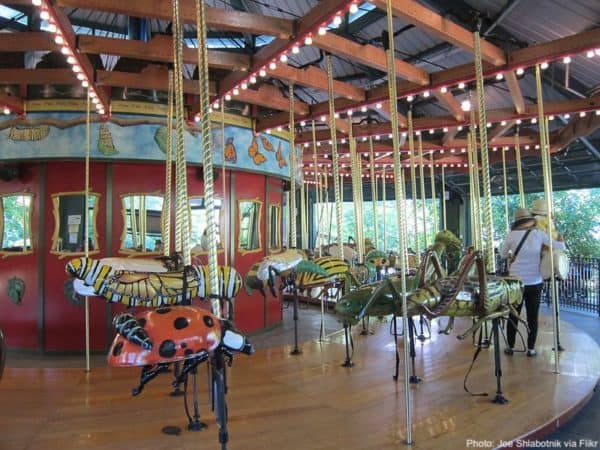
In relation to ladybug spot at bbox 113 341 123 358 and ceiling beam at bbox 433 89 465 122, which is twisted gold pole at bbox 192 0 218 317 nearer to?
ladybug spot at bbox 113 341 123 358

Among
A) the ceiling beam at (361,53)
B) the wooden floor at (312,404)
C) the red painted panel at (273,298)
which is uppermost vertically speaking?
the ceiling beam at (361,53)

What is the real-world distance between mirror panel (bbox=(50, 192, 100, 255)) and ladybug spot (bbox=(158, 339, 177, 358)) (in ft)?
15.6

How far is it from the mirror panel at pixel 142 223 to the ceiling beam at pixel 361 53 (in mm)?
3191

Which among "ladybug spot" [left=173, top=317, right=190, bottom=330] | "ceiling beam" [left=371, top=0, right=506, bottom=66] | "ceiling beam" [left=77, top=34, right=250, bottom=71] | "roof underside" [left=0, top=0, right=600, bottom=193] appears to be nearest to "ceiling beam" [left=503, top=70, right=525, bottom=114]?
"roof underside" [left=0, top=0, right=600, bottom=193]

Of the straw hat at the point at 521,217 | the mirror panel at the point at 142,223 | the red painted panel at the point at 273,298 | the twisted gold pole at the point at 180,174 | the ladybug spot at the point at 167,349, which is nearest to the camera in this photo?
the ladybug spot at the point at 167,349

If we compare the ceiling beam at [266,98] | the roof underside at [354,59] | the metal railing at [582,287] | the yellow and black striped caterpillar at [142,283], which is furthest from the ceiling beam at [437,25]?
the metal railing at [582,287]

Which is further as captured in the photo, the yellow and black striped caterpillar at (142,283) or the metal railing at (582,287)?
the metal railing at (582,287)

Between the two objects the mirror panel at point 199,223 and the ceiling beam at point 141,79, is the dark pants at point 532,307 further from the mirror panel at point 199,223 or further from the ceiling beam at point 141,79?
the ceiling beam at point 141,79

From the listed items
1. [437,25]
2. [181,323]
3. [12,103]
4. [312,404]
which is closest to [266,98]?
[437,25]

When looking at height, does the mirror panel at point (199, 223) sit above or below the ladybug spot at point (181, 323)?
above

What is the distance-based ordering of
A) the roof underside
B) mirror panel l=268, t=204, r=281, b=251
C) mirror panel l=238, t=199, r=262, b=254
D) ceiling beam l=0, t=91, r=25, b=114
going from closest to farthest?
the roof underside → ceiling beam l=0, t=91, r=25, b=114 → mirror panel l=238, t=199, r=262, b=254 → mirror panel l=268, t=204, r=281, b=251

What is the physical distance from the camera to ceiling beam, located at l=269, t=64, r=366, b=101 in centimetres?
541

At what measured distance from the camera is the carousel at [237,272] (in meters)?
3.00

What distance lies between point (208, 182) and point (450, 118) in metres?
5.85
